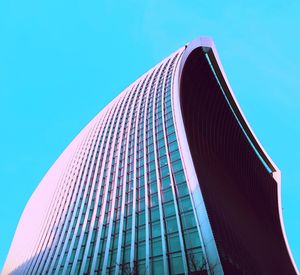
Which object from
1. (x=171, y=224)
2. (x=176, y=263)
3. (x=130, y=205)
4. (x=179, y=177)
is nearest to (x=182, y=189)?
(x=179, y=177)

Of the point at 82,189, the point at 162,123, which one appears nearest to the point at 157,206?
the point at 162,123

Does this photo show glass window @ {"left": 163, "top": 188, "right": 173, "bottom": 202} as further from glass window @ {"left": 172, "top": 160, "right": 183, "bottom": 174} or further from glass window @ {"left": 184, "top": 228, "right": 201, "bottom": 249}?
glass window @ {"left": 184, "top": 228, "right": 201, "bottom": 249}

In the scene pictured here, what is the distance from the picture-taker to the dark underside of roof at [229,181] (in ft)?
98.4

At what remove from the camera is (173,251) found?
2470 cm

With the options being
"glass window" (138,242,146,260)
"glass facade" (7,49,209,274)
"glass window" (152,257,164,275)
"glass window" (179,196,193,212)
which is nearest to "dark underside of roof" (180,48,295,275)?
"glass window" (179,196,193,212)

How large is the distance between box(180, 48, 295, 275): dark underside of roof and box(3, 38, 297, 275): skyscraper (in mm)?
228

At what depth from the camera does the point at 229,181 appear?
48.9m

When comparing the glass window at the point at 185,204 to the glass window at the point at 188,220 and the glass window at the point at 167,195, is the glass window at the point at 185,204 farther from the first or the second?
the glass window at the point at 167,195

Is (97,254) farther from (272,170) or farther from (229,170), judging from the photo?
(272,170)

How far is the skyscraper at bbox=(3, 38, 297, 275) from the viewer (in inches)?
1019

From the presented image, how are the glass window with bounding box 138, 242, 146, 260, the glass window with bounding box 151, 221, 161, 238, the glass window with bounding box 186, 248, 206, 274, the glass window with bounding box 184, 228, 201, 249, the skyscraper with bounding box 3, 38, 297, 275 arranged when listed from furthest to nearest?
the glass window with bounding box 151, 221, 161, 238, the glass window with bounding box 138, 242, 146, 260, the skyscraper with bounding box 3, 38, 297, 275, the glass window with bounding box 184, 228, 201, 249, the glass window with bounding box 186, 248, 206, 274

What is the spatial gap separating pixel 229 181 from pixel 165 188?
22.1 m

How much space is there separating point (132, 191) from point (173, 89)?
54.6ft

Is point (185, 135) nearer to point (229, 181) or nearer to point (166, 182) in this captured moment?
point (166, 182)
